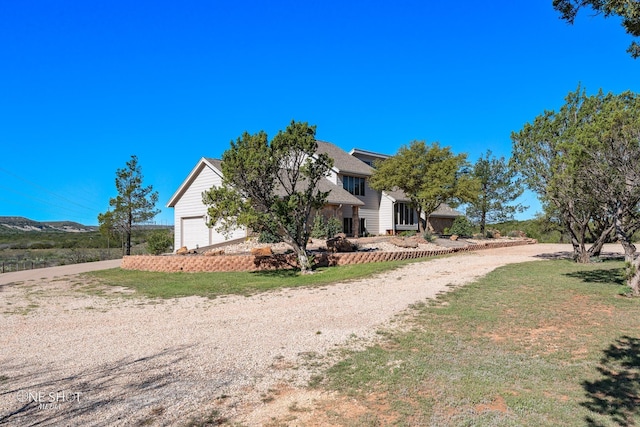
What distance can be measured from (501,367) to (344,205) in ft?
83.5

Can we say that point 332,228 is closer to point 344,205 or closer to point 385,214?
point 344,205

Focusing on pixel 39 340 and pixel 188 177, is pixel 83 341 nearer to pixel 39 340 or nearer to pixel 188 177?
pixel 39 340

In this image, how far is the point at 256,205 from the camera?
16.9 m

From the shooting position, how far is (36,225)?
100812mm

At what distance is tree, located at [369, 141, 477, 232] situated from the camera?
1142 inches

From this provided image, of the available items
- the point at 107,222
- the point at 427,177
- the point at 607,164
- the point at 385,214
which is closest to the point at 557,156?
the point at 607,164

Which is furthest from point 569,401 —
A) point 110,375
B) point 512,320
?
point 110,375

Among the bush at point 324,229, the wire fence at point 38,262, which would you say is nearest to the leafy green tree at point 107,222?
the wire fence at point 38,262

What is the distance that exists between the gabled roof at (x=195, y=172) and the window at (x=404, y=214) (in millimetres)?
16907

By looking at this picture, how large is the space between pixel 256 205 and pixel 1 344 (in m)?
10.5

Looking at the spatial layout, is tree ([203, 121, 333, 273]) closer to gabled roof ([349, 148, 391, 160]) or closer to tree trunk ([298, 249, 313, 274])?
tree trunk ([298, 249, 313, 274])

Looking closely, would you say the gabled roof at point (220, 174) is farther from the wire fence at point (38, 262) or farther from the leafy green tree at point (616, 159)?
the leafy green tree at point (616, 159)

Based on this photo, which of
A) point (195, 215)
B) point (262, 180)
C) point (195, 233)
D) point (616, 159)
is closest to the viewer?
point (616, 159)

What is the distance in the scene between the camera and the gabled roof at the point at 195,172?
26797mm
